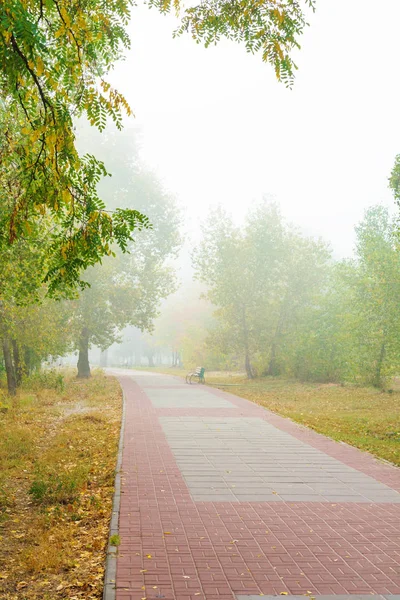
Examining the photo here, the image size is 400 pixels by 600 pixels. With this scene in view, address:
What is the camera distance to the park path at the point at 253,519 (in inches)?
199

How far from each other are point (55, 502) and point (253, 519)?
108 inches

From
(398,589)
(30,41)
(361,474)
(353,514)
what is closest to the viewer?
(30,41)

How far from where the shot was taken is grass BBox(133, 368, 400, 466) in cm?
1301

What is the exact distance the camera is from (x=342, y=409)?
1961 centimetres

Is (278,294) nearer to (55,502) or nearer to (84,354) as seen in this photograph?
(84,354)

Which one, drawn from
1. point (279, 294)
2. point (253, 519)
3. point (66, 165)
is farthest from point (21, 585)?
point (279, 294)

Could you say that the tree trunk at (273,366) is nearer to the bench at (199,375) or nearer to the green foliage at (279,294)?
the green foliage at (279,294)

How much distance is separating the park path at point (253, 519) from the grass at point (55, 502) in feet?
1.07

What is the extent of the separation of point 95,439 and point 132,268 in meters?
24.1

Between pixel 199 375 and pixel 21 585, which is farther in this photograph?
pixel 199 375

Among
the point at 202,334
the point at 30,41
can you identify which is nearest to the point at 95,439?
the point at 30,41

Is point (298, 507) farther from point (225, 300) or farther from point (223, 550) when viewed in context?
point (225, 300)

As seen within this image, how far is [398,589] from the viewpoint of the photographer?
16.3ft

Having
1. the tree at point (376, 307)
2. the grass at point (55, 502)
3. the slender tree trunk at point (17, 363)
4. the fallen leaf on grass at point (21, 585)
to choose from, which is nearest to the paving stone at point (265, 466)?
the grass at point (55, 502)
